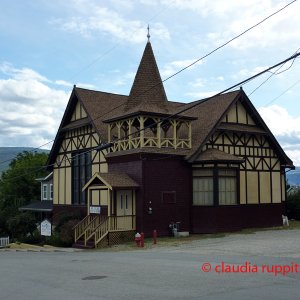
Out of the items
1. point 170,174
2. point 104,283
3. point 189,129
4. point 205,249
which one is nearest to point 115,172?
point 170,174

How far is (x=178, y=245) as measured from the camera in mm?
23859

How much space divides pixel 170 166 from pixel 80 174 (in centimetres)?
1004

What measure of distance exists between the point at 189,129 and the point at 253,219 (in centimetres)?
777

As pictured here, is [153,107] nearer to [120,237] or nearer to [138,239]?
[120,237]

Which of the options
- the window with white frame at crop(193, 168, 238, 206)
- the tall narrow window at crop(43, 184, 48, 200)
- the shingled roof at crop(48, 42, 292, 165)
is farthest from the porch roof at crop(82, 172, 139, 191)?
the tall narrow window at crop(43, 184, 48, 200)

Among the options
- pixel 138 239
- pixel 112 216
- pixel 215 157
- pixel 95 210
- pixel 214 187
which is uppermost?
pixel 215 157

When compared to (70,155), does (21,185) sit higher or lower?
lower

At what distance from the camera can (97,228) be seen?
87.8 feet

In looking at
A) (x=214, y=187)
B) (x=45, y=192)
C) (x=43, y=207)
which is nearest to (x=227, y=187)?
(x=214, y=187)

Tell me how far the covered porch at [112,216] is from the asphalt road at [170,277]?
24.0 feet

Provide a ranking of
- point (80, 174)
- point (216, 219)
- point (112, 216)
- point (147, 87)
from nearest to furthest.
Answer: point (112, 216) → point (216, 219) → point (147, 87) → point (80, 174)

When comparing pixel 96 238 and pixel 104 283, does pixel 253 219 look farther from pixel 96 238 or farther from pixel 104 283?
pixel 104 283

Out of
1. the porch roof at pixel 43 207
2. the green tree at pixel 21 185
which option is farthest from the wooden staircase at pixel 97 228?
the green tree at pixel 21 185

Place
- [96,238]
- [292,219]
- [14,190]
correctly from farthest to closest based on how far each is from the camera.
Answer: [14,190] < [292,219] < [96,238]
